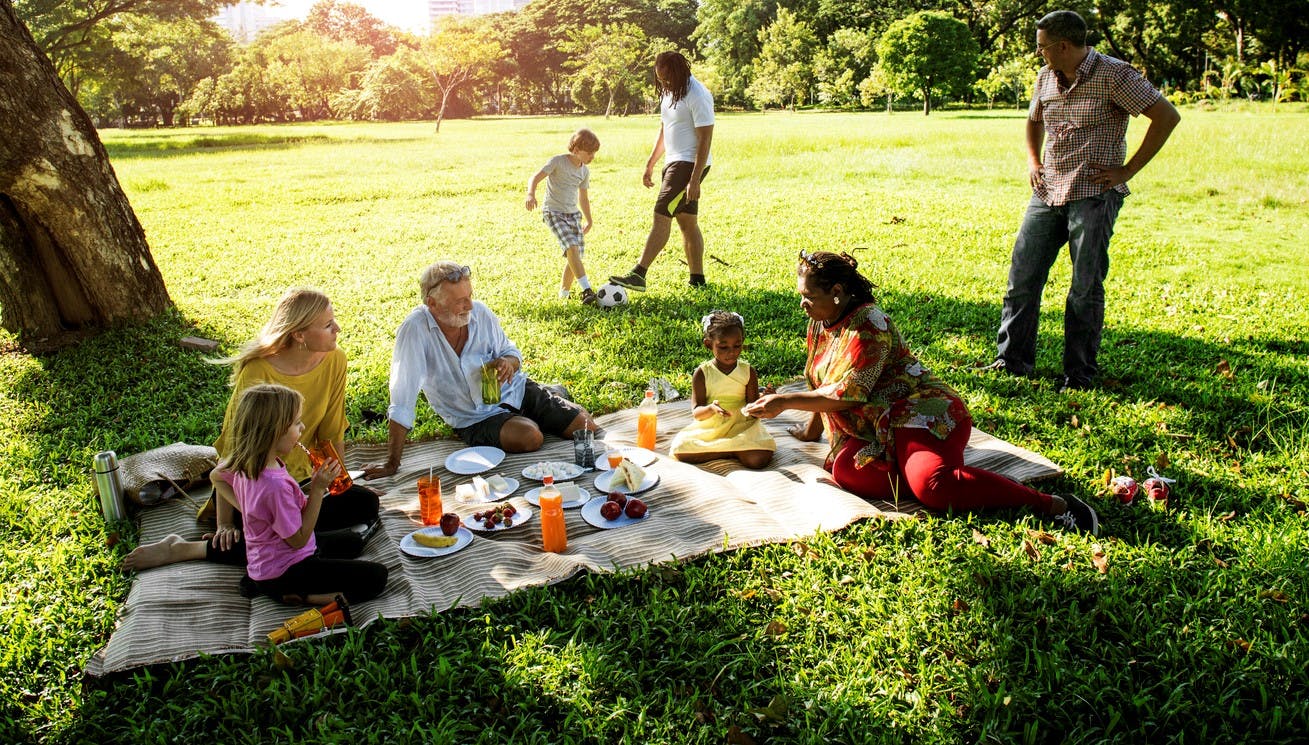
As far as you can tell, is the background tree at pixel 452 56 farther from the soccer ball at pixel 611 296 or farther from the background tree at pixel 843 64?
the soccer ball at pixel 611 296

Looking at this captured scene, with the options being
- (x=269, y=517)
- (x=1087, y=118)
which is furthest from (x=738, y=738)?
(x=1087, y=118)

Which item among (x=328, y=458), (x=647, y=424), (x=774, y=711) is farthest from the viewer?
(x=647, y=424)

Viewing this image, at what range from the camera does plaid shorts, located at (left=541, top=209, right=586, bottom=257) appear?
856 cm

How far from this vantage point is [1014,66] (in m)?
49.1

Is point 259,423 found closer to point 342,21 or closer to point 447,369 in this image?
point 447,369

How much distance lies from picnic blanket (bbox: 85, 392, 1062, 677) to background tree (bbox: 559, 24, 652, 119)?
2295 inches

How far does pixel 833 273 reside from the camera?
428 centimetres

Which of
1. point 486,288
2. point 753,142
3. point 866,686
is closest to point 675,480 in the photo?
point 866,686

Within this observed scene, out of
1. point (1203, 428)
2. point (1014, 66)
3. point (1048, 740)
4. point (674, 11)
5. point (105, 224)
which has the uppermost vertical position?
point (674, 11)

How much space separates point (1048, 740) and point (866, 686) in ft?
2.06

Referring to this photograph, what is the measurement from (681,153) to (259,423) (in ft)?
20.4

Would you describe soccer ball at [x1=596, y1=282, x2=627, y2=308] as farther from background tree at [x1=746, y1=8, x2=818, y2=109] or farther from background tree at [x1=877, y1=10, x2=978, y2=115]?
background tree at [x1=746, y1=8, x2=818, y2=109]

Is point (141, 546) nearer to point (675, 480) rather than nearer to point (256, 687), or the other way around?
point (256, 687)

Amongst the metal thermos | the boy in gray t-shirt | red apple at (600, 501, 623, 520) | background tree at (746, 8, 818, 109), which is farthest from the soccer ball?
background tree at (746, 8, 818, 109)
